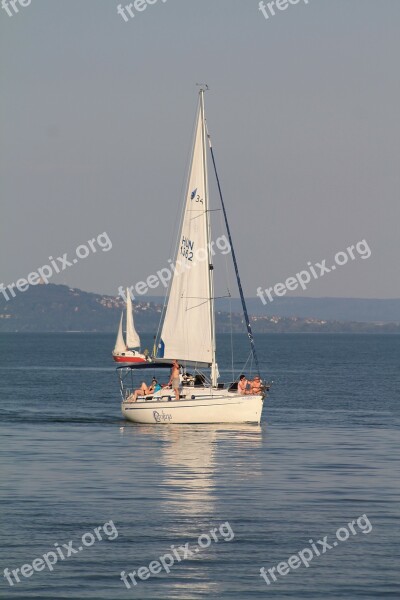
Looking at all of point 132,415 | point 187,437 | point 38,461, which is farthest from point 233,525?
point 132,415

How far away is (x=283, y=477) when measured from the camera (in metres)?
44.3

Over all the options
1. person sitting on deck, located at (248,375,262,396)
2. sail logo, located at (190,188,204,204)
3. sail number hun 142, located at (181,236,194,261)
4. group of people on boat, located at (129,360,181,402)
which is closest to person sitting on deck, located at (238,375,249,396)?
person sitting on deck, located at (248,375,262,396)

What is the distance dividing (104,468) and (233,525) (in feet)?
39.4

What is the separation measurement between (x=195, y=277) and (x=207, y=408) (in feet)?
24.8

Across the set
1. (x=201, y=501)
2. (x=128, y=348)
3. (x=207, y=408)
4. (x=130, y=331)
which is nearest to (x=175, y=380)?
(x=207, y=408)

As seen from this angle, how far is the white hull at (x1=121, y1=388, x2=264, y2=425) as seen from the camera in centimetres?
6125

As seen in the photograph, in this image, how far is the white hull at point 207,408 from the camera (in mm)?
61250

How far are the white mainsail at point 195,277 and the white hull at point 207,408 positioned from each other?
3.60 meters

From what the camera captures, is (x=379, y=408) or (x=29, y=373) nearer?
(x=379, y=408)

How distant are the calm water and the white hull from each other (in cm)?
81

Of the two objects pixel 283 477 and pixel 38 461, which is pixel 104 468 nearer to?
pixel 38 461

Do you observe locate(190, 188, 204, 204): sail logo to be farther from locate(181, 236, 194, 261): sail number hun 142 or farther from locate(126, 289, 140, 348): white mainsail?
locate(126, 289, 140, 348): white mainsail

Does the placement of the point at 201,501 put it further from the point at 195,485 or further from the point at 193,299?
the point at 193,299

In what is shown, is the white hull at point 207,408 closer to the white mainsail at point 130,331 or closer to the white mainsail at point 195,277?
the white mainsail at point 195,277
